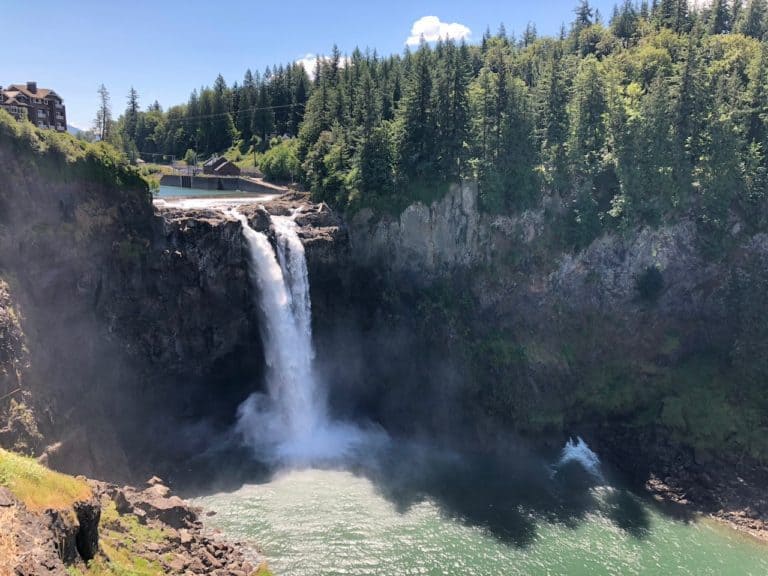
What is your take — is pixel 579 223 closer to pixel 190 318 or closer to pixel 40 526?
pixel 190 318

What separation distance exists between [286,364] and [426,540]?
17895 millimetres

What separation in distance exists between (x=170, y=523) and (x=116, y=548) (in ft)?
20.8

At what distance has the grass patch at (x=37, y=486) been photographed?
18.4 meters

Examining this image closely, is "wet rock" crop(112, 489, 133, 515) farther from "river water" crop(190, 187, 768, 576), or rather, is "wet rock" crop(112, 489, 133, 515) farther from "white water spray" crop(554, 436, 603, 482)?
"white water spray" crop(554, 436, 603, 482)

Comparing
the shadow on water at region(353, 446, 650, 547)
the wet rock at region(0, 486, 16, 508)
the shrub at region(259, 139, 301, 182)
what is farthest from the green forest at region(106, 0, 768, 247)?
the wet rock at region(0, 486, 16, 508)

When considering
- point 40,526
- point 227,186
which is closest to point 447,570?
point 40,526

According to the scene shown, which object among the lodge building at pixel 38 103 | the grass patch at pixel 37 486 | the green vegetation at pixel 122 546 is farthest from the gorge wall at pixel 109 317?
the lodge building at pixel 38 103

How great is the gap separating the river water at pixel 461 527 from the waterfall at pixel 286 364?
4702 millimetres

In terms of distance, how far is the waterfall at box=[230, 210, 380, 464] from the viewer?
41.8 meters

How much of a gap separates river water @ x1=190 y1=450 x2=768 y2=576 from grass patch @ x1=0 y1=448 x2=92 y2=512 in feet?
39.1

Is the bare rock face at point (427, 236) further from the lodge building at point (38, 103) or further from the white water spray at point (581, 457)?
the lodge building at point (38, 103)

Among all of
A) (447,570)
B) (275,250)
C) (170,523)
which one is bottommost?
(447,570)

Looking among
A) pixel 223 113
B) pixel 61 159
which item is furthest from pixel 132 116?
pixel 61 159

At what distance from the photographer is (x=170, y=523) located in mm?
28969
